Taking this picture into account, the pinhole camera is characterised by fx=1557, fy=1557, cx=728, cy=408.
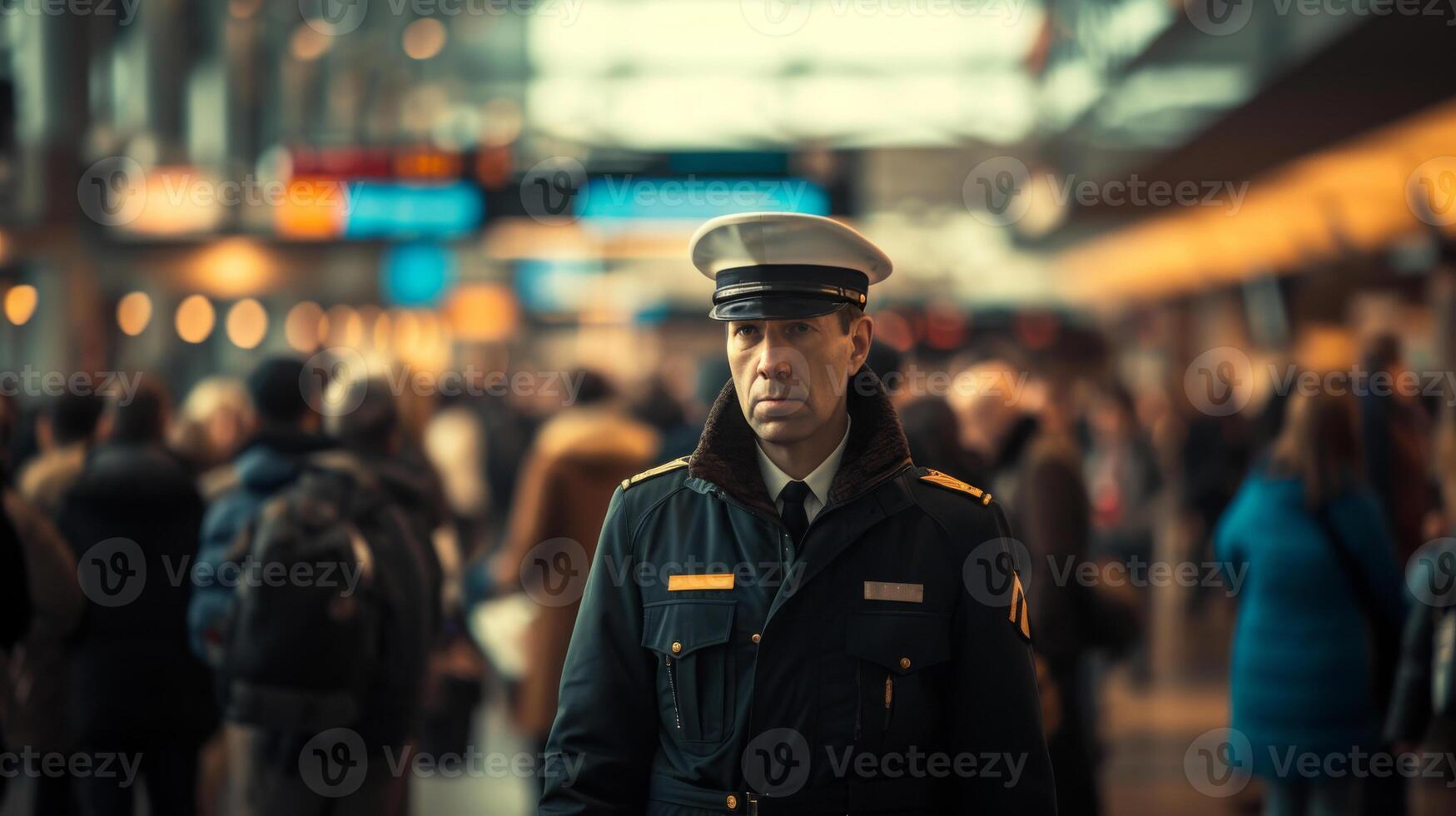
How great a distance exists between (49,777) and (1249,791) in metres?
5.58

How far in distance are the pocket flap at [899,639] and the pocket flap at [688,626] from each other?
0.22 m

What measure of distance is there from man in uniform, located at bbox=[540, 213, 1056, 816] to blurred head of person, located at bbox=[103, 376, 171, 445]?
3.45m

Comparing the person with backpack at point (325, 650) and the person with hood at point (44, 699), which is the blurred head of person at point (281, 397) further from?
the person with hood at point (44, 699)

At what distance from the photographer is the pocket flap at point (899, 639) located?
106 inches

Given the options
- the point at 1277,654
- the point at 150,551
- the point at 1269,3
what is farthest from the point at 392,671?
the point at 1269,3

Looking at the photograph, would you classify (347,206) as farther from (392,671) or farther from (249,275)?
(392,671)
